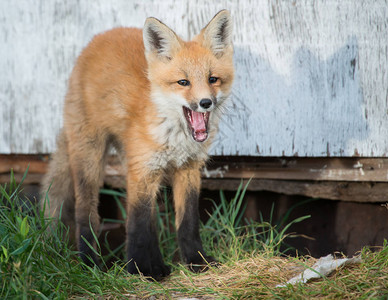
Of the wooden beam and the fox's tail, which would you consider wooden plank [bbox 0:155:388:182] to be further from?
the fox's tail

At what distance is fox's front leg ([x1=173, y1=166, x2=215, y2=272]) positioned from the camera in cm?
261

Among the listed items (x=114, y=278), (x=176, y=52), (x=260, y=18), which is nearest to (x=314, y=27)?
(x=260, y=18)

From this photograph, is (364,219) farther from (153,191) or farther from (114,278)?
(114,278)

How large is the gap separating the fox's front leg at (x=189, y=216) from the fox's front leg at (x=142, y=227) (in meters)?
0.14

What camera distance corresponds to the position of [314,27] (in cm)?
308

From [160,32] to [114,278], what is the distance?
1344 millimetres

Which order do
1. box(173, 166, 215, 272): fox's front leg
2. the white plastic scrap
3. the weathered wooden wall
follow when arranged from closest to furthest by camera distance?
the white plastic scrap, box(173, 166, 215, 272): fox's front leg, the weathered wooden wall

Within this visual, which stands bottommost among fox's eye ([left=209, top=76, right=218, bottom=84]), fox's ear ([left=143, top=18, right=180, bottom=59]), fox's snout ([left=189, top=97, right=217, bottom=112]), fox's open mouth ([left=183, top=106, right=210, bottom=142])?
fox's open mouth ([left=183, top=106, right=210, bottom=142])

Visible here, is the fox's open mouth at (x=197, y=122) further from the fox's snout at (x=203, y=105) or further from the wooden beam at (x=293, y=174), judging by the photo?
the wooden beam at (x=293, y=174)

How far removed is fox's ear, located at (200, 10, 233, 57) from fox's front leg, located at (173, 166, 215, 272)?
0.72 meters

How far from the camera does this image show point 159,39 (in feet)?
8.21

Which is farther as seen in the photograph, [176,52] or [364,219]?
[364,219]

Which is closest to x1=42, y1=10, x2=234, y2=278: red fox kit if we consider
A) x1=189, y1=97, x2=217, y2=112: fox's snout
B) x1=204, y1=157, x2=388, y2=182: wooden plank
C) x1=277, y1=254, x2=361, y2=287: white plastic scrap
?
x1=189, y1=97, x2=217, y2=112: fox's snout

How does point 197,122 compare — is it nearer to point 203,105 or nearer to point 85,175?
point 203,105
